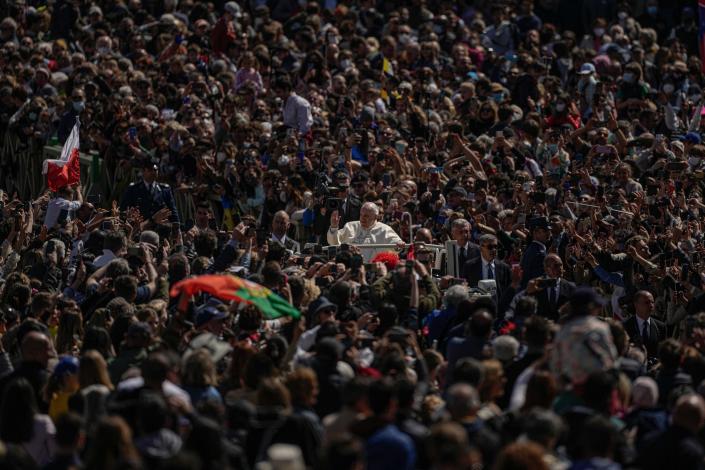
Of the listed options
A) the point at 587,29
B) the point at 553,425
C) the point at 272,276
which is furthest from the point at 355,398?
the point at 587,29

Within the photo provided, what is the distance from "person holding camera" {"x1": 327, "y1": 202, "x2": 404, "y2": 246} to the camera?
725 inches

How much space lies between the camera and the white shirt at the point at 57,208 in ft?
64.9

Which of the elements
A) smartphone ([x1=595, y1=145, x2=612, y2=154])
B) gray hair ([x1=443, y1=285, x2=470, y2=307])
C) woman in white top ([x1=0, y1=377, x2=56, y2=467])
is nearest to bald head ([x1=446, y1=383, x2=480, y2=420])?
woman in white top ([x1=0, y1=377, x2=56, y2=467])

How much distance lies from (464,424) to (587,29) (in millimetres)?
21177

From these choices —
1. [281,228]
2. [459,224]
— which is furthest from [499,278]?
[281,228]

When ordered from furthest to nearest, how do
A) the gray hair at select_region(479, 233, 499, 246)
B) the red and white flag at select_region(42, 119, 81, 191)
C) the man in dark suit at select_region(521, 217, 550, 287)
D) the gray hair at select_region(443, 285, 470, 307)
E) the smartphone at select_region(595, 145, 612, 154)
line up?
the smartphone at select_region(595, 145, 612, 154) → the red and white flag at select_region(42, 119, 81, 191) → the gray hair at select_region(479, 233, 499, 246) → the man in dark suit at select_region(521, 217, 550, 287) → the gray hair at select_region(443, 285, 470, 307)

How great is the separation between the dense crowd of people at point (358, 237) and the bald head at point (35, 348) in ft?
0.08

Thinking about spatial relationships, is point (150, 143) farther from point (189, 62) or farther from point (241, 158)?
point (189, 62)

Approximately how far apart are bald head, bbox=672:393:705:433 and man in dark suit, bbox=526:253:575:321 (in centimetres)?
539

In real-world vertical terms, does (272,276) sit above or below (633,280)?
above

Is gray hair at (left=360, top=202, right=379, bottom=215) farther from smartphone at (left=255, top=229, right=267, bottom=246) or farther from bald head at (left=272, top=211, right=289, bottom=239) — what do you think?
smartphone at (left=255, top=229, right=267, bottom=246)

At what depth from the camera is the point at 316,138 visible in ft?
76.5

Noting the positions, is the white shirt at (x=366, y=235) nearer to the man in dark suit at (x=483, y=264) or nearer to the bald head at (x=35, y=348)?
the man in dark suit at (x=483, y=264)

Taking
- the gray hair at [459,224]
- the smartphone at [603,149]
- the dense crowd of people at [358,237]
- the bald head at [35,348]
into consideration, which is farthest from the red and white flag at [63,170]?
the bald head at [35,348]
